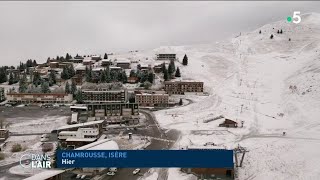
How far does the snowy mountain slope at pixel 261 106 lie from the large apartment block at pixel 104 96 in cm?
696

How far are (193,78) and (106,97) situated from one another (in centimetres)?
1811

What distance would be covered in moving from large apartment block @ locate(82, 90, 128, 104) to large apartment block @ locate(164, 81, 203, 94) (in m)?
7.75

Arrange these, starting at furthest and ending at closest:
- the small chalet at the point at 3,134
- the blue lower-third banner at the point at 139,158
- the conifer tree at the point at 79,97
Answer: the conifer tree at the point at 79,97 → the small chalet at the point at 3,134 → the blue lower-third banner at the point at 139,158

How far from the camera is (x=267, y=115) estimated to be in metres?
42.5

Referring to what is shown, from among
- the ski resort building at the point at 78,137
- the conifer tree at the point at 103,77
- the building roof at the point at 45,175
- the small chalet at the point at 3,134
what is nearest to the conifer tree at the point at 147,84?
the conifer tree at the point at 103,77

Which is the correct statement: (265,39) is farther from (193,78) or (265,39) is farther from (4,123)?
(4,123)

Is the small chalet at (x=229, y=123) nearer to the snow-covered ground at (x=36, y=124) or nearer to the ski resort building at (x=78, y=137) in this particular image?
the ski resort building at (x=78, y=137)

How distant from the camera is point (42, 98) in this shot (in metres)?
52.1

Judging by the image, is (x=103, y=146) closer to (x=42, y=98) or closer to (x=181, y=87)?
(x=42, y=98)

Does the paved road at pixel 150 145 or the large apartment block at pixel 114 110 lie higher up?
the large apartment block at pixel 114 110

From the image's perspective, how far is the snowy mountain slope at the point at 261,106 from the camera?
1118 inches

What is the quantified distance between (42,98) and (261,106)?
1166 inches

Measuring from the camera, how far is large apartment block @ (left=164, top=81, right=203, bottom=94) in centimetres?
5569

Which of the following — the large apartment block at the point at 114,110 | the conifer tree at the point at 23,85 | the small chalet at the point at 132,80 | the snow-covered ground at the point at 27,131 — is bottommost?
the snow-covered ground at the point at 27,131
